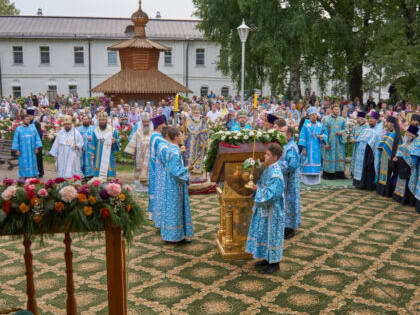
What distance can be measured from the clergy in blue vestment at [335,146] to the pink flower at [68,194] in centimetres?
913

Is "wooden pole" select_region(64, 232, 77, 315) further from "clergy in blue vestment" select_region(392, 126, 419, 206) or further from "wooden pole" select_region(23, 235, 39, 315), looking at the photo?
"clergy in blue vestment" select_region(392, 126, 419, 206)

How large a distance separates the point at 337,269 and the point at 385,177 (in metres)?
4.63

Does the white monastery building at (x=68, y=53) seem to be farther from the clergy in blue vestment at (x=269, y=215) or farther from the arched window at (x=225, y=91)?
the clergy in blue vestment at (x=269, y=215)

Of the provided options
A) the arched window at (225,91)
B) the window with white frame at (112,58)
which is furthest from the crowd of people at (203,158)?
the arched window at (225,91)

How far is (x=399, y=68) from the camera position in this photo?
19.6 m

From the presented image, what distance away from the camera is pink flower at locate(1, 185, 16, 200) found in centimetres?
339

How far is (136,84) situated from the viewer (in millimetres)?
21516

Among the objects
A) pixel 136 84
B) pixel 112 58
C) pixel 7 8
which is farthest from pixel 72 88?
pixel 7 8

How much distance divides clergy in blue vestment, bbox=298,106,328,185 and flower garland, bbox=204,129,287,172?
4756mm

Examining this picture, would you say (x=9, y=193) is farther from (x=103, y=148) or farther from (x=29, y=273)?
(x=103, y=148)

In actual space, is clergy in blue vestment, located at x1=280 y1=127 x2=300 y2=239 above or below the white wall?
below

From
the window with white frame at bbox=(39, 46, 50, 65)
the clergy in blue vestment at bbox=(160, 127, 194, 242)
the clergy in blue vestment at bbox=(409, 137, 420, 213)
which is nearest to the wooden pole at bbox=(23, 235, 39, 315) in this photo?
the clergy in blue vestment at bbox=(160, 127, 194, 242)

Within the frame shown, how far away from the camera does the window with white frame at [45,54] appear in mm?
38406

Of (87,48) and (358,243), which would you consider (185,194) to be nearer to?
(358,243)
